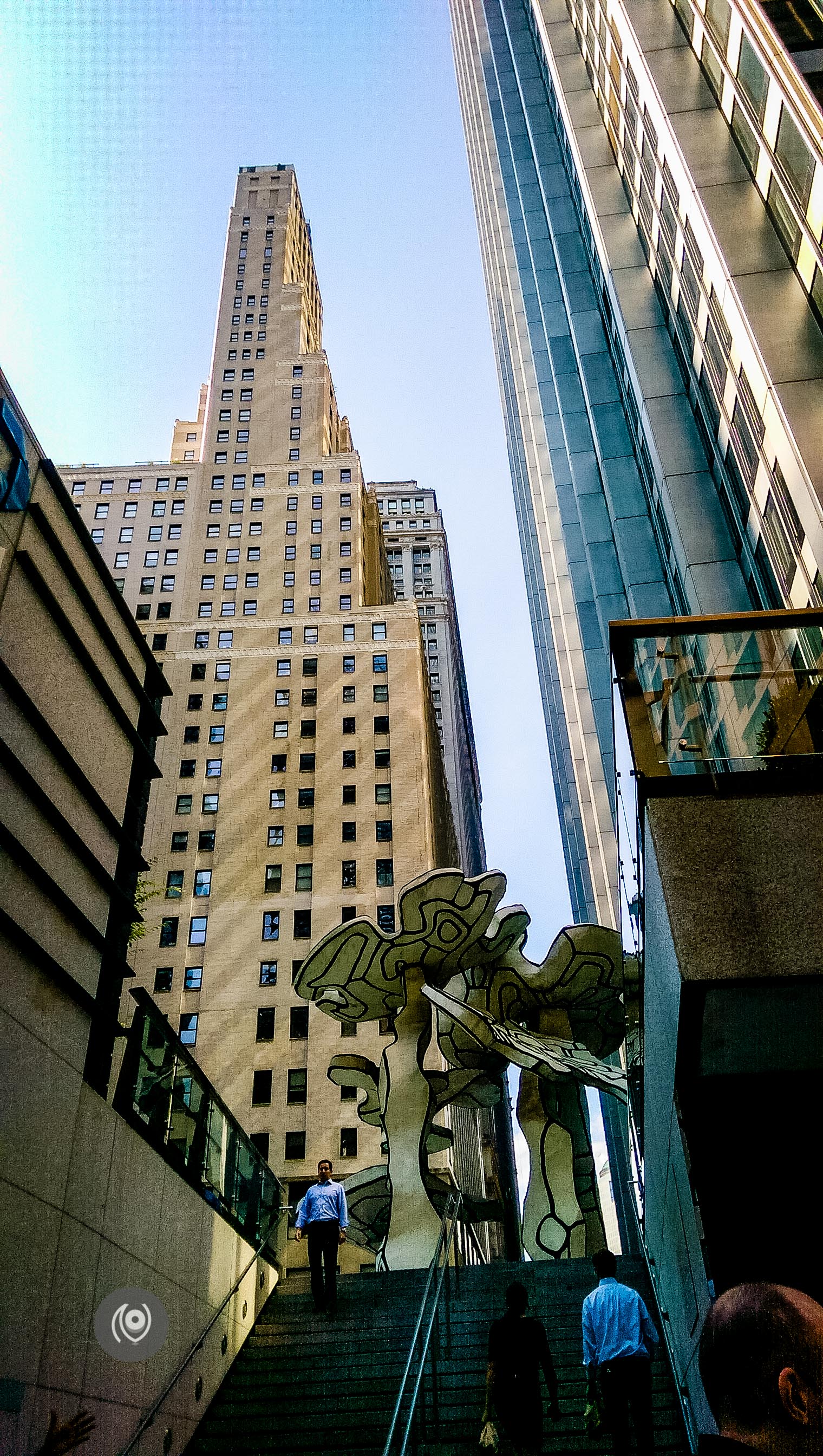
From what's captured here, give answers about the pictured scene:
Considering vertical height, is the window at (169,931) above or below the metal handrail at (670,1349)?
above

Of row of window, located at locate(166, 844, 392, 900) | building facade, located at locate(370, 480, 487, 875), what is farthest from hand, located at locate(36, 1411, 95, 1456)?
building facade, located at locate(370, 480, 487, 875)

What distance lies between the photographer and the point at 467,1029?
1895cm

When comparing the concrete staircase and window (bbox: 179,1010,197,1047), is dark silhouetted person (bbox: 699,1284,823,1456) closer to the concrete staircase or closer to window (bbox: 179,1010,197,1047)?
the concrete staircase

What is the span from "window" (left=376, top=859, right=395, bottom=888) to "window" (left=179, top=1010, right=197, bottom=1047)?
34.0ft

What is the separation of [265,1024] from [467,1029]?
2859 cm

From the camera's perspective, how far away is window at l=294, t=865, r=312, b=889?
50.5m

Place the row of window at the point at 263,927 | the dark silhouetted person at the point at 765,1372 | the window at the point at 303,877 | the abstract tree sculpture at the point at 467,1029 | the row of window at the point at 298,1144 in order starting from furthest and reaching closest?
the window at the point at 303,877
the row of window at the point at 263,927
the row of window at the point at 298,1144
the abstract tree sculpture at the point at 467,1029
the dark silhouetted person at the point at 765,1372

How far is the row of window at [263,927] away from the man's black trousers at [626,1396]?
42.2m

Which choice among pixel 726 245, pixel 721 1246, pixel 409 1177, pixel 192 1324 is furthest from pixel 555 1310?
pixel 726 245

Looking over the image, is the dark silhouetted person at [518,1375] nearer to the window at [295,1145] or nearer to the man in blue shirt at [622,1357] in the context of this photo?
the man in blue shirt at [622,1357]

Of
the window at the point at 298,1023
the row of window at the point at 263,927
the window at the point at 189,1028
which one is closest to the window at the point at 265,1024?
the window at the point at 298,1023

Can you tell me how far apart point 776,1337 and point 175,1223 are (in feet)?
28.9

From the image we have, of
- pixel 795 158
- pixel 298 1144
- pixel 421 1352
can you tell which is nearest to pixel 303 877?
pixel 298 1144

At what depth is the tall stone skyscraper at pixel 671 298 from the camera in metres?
16.6
